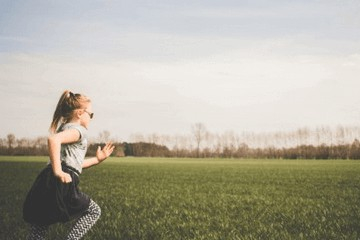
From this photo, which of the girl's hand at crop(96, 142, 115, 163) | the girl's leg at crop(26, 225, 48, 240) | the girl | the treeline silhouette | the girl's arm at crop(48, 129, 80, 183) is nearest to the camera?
the girl's arm at crop(48, 129, 80, 183)

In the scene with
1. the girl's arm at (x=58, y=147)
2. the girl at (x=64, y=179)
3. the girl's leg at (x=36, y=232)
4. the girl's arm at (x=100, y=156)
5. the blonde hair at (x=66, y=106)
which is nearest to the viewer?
the girl's arm at (x=58, y=147)

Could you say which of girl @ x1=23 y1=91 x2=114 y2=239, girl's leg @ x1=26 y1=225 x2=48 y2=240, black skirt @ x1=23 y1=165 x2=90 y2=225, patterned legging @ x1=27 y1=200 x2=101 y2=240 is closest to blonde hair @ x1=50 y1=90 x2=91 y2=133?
girl @ x1=23 y1=91 x2=114 y2=239

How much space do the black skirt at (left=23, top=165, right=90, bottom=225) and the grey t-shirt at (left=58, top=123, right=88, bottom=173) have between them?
218 mm

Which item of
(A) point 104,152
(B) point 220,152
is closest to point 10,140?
(B) point 220,152

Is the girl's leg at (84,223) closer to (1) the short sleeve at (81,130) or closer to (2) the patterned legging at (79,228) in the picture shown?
(2) the patterned legging at (79,228)

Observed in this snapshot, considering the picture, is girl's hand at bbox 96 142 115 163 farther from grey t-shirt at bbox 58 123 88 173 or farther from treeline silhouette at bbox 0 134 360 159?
treeline silhouette at bbox 0 134 360 159

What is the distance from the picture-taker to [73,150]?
4.74 m

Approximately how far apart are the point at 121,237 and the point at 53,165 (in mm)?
2698

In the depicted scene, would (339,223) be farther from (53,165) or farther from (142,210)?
(53,165)

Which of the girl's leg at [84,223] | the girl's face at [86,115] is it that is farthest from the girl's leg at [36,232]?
the girl's face at [86,115]

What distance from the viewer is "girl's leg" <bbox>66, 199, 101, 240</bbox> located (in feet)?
15.8

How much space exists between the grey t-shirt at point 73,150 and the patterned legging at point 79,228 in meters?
0.60

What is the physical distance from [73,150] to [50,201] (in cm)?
64

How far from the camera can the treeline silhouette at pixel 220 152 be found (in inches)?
4328
